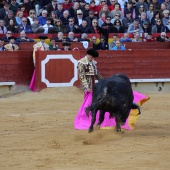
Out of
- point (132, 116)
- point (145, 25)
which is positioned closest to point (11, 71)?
point (145, 25)

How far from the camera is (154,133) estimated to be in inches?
366

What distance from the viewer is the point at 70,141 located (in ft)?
28.0

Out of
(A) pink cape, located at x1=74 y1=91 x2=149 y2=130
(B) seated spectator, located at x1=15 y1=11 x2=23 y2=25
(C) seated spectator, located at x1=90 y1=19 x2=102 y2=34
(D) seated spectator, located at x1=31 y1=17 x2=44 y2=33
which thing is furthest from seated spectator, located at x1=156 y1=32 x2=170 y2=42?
(A) pink cape, located at x1=74 y1=91 x2=149 y2=130

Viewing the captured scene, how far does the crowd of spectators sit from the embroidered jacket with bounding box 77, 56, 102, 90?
469cm

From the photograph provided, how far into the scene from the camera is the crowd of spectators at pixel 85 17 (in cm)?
1480

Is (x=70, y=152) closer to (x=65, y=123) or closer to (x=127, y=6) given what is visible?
(x=65, y=123)

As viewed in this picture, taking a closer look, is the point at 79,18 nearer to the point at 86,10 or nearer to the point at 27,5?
the point at 86,10

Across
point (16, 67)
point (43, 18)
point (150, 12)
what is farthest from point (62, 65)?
point (150, 12)

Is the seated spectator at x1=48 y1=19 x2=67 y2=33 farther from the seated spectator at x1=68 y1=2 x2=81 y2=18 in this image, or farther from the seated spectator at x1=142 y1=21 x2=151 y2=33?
the seated spectator at x1=142 y1=21 x2=151 y2=33

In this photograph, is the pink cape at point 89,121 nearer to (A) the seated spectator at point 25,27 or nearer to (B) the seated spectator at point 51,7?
(A) the seated spectator at point 25,27

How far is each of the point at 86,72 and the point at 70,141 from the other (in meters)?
1.38

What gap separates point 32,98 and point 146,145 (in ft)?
17.5

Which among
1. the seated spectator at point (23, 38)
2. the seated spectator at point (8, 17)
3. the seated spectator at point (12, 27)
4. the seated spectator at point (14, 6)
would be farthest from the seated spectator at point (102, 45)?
the seated spectator at point (14, 6)

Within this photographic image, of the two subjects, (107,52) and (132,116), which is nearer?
(132,116)
